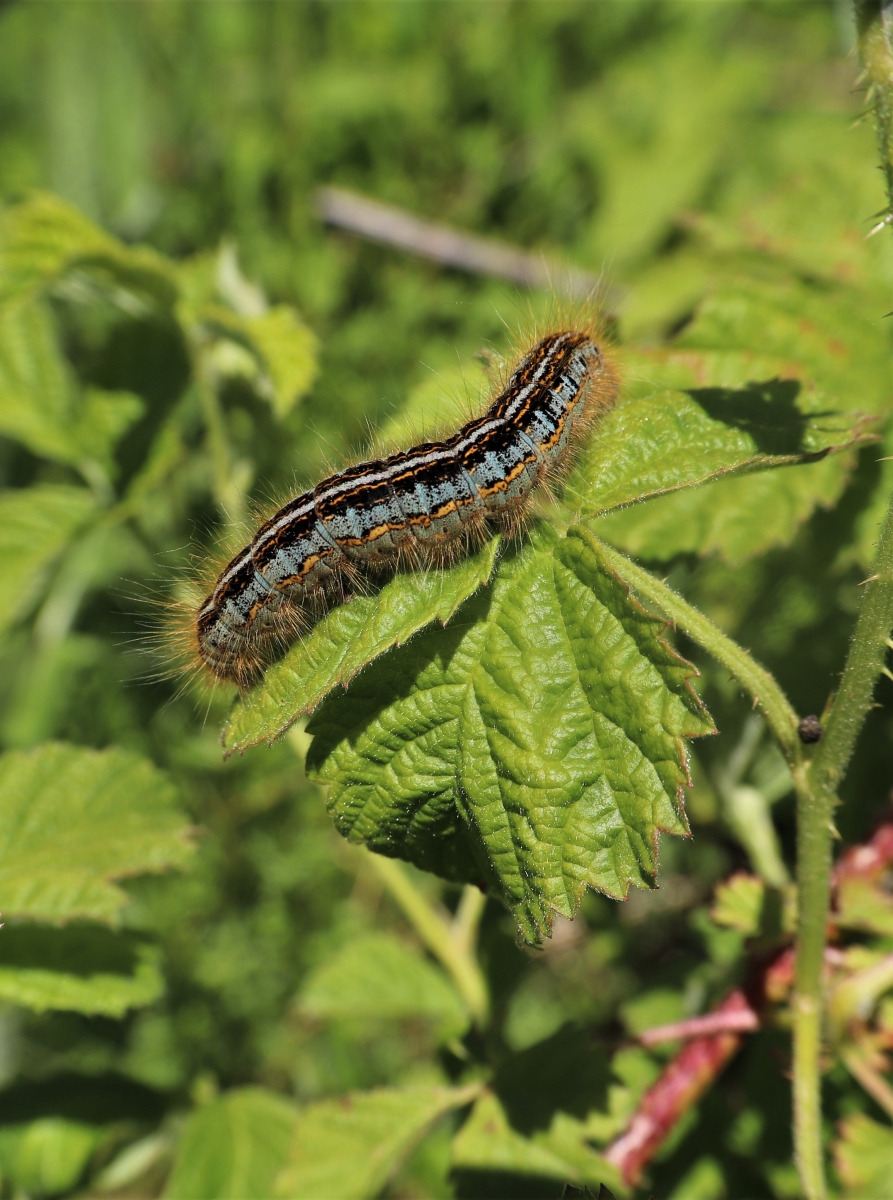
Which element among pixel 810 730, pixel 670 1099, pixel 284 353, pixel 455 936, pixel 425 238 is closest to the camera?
pixel 810 730

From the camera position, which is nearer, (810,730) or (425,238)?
(810,730)

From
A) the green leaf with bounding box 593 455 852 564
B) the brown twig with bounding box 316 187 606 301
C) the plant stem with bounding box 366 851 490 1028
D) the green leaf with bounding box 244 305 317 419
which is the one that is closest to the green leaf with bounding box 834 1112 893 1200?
the plant stem with bounding box 366 851 490 1028

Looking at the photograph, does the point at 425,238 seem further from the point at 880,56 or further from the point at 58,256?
the point at 880,56

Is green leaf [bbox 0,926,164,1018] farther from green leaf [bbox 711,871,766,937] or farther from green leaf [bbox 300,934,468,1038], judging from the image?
green leaf [bbox 711,871,766,937]

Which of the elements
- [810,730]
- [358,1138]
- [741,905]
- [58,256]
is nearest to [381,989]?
[358,1138]

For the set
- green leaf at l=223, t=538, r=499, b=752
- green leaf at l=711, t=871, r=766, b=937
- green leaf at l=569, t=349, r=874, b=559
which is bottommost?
green leaf at l=711, t=871, r=766, b=937

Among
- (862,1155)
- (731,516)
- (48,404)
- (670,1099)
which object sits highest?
(48,404)

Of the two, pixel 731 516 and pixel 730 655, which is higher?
pixel 731 516

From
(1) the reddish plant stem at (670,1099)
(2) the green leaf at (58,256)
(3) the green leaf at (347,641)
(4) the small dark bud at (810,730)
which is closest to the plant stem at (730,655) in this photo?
(4) the small dark bud at (810,730)

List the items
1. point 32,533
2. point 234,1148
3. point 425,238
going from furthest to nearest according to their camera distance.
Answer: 1. point 425,238
2. point 32,533
3. point 234,1148
